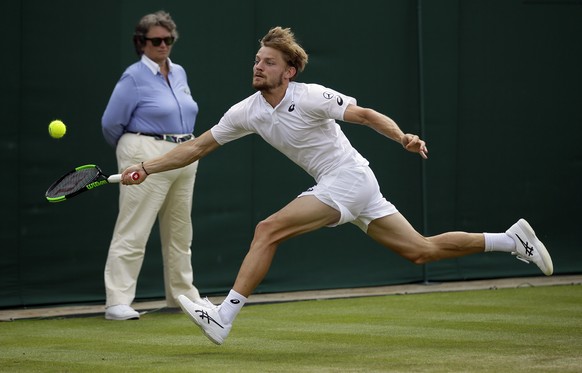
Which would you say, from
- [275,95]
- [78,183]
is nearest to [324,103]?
[275,95]

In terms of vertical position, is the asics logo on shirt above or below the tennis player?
below

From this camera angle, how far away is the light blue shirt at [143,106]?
893 cm

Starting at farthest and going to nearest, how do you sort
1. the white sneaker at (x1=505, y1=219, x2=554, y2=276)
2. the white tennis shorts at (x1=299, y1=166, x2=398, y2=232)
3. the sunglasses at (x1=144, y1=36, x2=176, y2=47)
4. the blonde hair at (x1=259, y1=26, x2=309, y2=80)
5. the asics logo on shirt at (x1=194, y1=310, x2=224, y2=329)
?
the sunglasses at (x1=144, y1=36, x2=176, y2=47), the white sneaker at (x1=505, y1=219, x2=554, y2=276), the blonde hair at (x1=259, y1=26, x2=309, y2=80), the white tennis shorts at (x1=299, y1=166, x2=398, y2=232), the asics logo on shirt at (x1=194, y1=310, x2=224, y2=329)

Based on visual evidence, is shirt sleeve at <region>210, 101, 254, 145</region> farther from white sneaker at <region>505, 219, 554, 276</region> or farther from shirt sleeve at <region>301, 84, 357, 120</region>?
white sneaker at <region>505, 219, 554, 276</region>

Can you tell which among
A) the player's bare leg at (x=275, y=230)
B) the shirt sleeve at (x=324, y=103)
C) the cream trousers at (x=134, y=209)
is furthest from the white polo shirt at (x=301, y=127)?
the cream trousers at (x=134, y=209)

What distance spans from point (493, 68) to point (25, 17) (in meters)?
4.61

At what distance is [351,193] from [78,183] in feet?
5.59

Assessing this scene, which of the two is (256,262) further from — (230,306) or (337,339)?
(337,339)

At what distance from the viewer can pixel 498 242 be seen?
7578mm

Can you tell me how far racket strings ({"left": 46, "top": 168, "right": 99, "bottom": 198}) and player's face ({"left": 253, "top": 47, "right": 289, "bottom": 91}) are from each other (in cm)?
115

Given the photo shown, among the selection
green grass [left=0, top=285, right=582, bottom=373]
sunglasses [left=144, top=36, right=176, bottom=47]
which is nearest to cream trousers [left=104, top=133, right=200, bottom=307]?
green grass [left=0, top=285, right=582, bottom=373]

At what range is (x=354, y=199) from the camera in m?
7.06

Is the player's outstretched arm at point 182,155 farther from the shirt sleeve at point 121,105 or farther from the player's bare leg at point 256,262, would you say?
the shirt sleeve at point 121,105

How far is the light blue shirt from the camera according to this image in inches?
352
